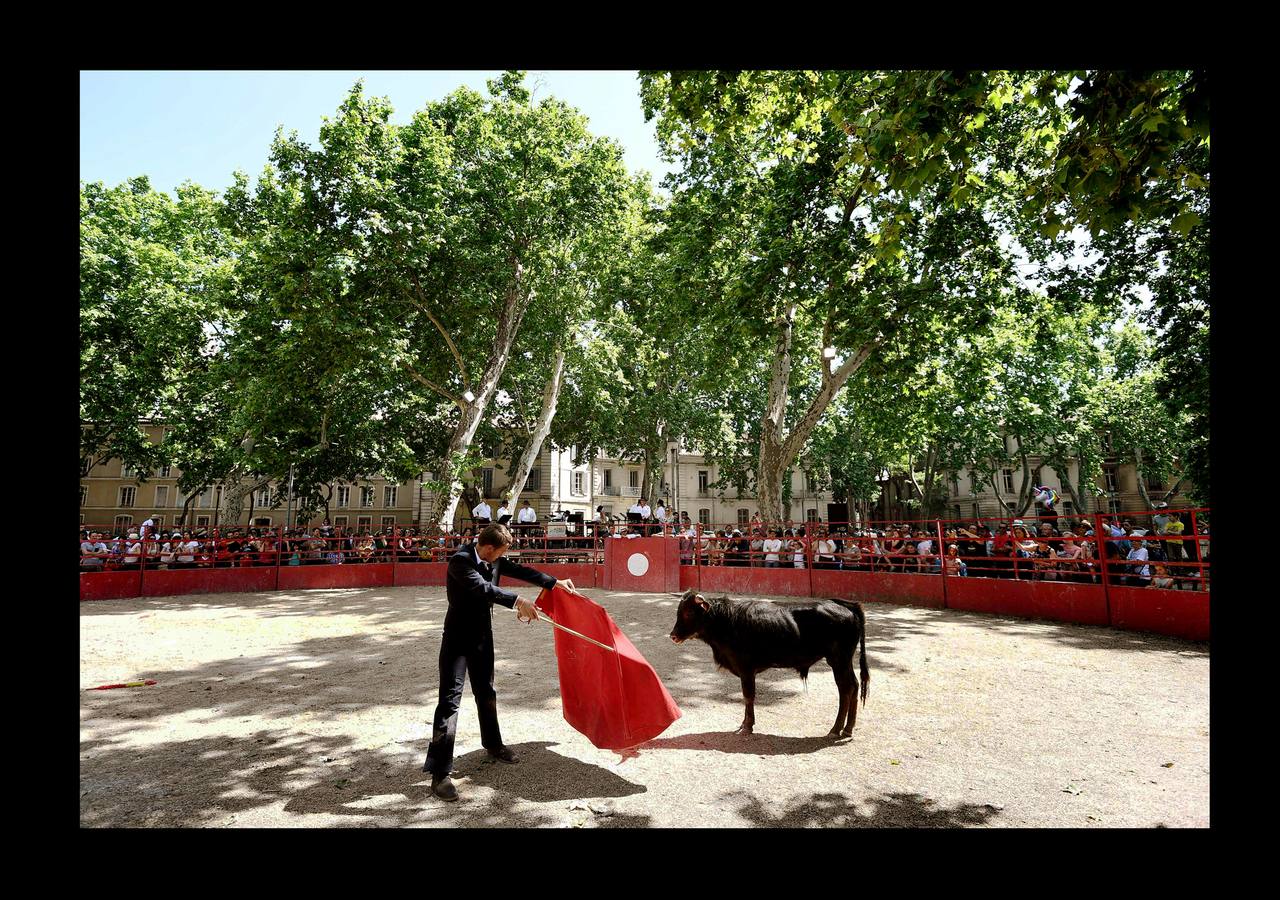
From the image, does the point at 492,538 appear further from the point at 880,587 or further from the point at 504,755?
the point at 880,587

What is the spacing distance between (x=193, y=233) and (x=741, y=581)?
29554 mm

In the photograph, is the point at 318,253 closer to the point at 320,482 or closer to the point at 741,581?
the point at 741,581

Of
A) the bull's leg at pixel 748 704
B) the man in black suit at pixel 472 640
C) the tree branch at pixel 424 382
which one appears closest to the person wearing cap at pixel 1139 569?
the bull's leg at pixel 748 704

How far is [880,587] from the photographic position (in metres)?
13.0

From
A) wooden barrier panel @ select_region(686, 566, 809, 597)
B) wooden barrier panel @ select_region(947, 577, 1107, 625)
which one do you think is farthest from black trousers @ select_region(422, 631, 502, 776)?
wooden barrier panel @ select_region(686, 566, 809, 597)

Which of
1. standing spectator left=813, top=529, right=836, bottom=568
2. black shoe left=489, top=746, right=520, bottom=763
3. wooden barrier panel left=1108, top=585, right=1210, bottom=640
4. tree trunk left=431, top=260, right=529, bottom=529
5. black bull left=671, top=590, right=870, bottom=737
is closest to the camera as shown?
black shoe left=489, top=746, right=520, bottom=763

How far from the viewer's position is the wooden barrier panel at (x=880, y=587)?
12172 millimetres

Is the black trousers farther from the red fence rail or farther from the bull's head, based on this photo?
the red fence rail

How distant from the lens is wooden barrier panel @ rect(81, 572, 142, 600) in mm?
15164

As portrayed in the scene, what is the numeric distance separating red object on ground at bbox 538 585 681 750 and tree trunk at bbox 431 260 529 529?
52.5ft

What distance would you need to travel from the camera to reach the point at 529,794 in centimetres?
409
